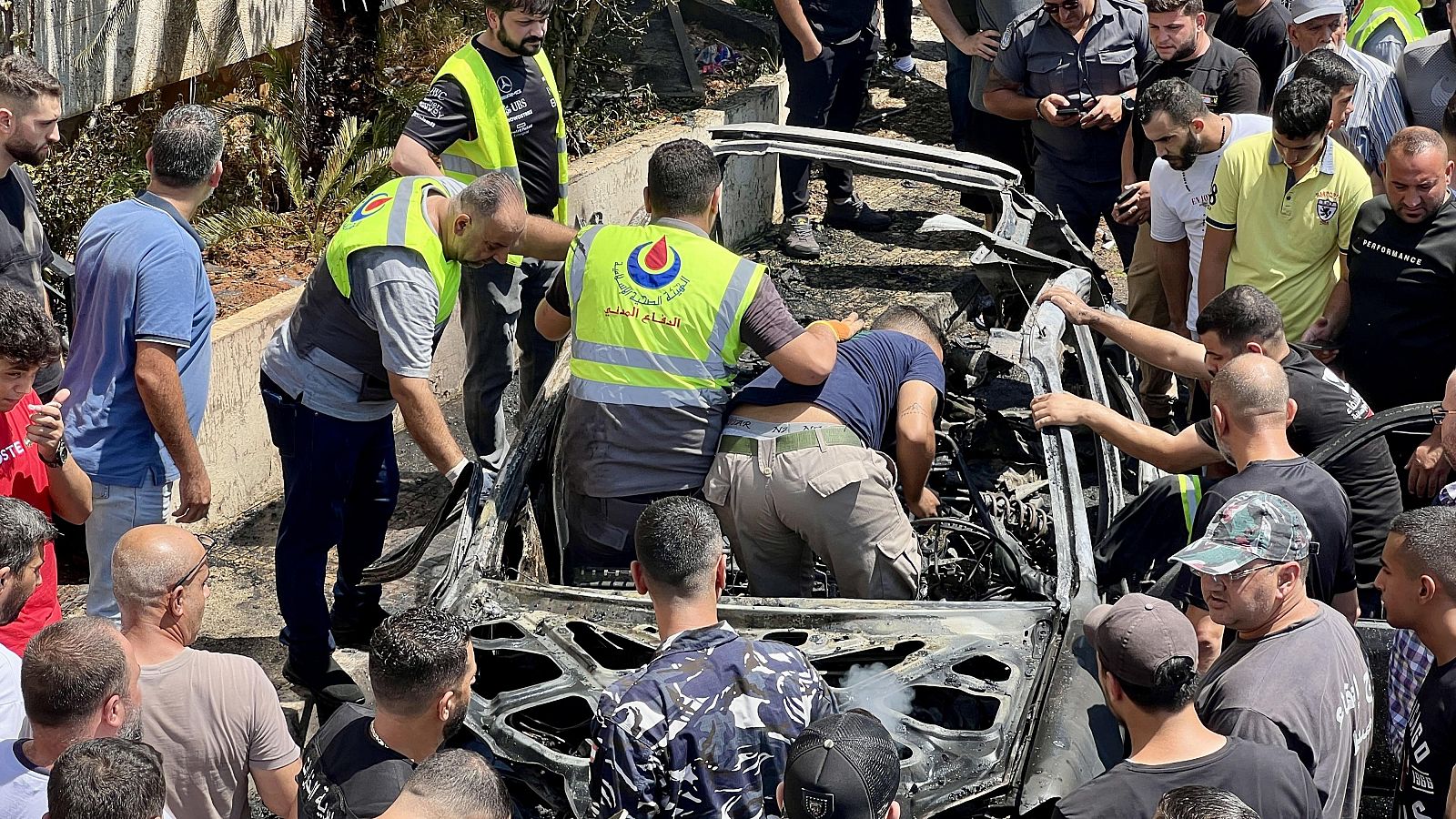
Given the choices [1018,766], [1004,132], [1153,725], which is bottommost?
[1018,766]

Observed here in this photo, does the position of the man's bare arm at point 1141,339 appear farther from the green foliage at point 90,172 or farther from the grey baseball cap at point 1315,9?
the green foliage at point 90,172

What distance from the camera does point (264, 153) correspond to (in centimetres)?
820

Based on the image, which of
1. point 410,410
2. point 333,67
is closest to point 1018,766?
point 410,410

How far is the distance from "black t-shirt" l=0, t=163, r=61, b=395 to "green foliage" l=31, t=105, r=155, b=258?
5.32 ft

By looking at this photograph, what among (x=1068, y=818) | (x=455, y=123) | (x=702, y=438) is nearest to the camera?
(x=1068, y=818)

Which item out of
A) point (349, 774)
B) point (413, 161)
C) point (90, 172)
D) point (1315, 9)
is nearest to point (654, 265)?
point (413, 161)

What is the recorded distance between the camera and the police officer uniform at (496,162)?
20.0 ft

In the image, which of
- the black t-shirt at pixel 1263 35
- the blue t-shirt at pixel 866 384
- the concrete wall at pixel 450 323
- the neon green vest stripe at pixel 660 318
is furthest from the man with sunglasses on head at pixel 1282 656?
the black t-shirt at pixel 1263 35

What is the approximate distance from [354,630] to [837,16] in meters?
5.15

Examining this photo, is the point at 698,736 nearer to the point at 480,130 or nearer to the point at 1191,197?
the point at 480,130

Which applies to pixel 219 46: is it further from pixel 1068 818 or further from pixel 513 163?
pixel 1068 818

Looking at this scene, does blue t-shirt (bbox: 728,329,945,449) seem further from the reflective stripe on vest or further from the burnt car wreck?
the reflective stripe on vest

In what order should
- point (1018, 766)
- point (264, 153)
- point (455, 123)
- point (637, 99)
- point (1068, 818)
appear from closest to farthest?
point (1068, 818)
point (1018, 766)
point (455, 123)
point (264, 153)
point (637, 99)

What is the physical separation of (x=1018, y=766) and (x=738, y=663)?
87 cm
